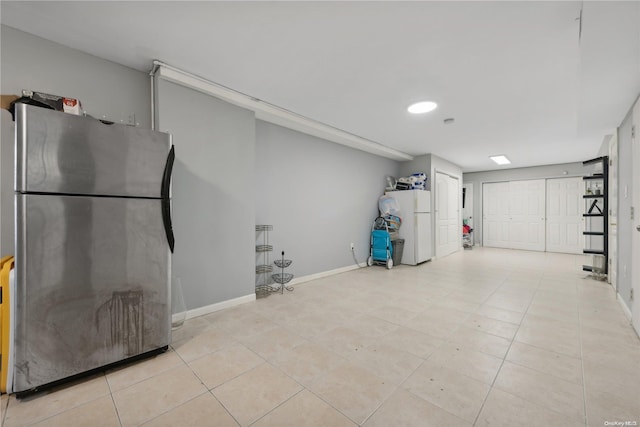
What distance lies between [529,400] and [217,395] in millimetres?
1853

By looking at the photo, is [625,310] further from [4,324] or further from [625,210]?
[4,324]

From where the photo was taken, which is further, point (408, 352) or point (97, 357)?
point (408, 352)

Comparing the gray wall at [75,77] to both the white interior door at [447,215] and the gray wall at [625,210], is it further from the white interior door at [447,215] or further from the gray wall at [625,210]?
the white interior door at [447,215]

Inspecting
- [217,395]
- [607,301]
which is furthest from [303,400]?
[607,301]

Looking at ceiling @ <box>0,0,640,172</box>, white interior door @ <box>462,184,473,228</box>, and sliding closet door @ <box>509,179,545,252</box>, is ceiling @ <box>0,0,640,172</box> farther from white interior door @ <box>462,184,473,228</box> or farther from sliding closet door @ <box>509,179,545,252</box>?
white interior door @ <box>462,184,473,228</box>

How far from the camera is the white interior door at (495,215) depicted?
309 inches

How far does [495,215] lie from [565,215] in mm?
1588

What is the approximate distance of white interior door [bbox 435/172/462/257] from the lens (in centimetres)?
611

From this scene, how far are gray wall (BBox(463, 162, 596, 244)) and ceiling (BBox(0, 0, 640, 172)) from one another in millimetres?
4541

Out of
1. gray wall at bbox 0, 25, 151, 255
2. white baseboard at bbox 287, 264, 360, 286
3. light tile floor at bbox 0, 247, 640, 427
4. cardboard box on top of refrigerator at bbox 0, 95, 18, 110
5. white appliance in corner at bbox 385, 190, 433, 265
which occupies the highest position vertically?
gray wall at bbox 0, 25, 151, 255

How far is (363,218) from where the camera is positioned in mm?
5270

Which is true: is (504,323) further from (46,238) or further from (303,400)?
(46,238)

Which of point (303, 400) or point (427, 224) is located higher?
point (427, 224)

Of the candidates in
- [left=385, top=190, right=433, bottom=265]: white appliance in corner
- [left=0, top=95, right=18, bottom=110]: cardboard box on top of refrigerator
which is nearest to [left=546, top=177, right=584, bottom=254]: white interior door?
[left=385, top=190, right=433, bottom=265]: white appliance in corner
